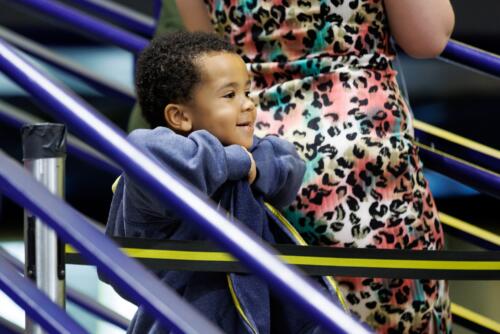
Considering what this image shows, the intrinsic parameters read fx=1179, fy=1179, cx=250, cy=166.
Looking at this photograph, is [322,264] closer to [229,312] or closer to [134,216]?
[229,312]

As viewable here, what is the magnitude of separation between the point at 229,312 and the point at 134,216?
0.22 meters

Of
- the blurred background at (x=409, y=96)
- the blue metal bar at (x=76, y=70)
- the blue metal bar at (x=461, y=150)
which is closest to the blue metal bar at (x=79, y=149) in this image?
the blue metal bar at (x=76, y=70)

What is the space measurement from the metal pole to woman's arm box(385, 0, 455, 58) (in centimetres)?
77

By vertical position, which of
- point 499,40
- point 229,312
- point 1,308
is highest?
point 229,312

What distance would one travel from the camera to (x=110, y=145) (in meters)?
1.59

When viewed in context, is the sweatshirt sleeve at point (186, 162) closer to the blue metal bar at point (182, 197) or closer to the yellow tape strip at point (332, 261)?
the yellow tape strip at point (332, 261)

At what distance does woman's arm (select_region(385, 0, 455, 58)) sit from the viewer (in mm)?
2197

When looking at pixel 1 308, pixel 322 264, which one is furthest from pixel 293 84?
pixel 1 308

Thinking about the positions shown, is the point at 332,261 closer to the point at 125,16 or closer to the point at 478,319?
the point at 478,319

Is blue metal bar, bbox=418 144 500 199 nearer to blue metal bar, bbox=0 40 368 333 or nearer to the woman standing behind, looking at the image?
the woman standing behind

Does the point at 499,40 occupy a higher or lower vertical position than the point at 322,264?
lower

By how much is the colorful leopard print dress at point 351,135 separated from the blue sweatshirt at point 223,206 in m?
0.14

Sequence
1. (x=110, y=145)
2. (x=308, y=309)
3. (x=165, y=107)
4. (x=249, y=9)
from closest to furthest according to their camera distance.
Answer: (x=308, y=309), (x=110, y=145), (x=165, y=107), (x=249, y=9)

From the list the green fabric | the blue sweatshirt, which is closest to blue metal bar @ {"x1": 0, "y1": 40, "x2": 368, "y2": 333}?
the blue sweatshirt
